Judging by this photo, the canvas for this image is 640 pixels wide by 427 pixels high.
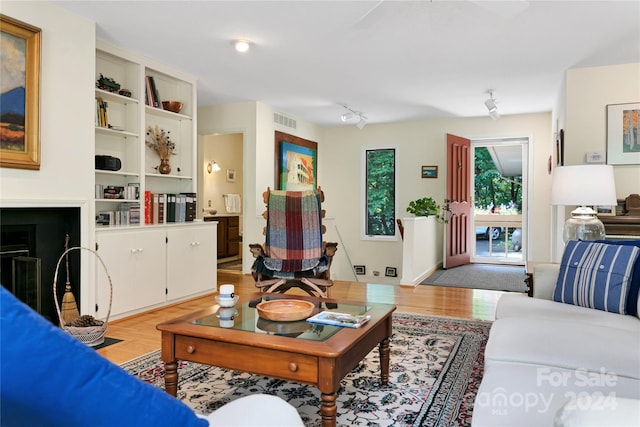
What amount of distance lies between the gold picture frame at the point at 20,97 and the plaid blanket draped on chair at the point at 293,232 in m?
1.79

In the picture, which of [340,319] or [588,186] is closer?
[340,319]

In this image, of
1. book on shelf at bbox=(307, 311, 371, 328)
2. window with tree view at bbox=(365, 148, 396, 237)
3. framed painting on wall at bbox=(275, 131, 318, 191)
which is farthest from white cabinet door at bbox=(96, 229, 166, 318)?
window with tree view at bbox=(365, 148, 396, 237)

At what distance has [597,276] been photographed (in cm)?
242

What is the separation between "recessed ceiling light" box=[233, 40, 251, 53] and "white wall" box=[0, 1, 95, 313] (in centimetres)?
110

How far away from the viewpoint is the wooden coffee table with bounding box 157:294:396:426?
5.46 feet

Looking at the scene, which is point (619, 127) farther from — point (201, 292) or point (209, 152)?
point (209, 152)

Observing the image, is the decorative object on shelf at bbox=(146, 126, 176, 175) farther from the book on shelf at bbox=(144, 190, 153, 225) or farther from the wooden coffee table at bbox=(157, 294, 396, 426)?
the wooden coffee table at bbox=(157, 294, 396, 426)

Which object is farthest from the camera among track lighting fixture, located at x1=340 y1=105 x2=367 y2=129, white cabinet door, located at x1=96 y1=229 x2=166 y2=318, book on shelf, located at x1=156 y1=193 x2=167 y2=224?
track lighting fixture, located at x1=340 y1=105 x2=367 y2=129

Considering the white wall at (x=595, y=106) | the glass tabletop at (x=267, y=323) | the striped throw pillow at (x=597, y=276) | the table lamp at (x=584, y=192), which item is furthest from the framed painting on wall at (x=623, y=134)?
the glass tabletop at (x=267, y=323)

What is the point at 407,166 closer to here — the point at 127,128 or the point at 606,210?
the point at 606,210

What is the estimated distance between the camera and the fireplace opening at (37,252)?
3006 millimetres

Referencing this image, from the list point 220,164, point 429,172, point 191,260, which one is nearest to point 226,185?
point 220,164

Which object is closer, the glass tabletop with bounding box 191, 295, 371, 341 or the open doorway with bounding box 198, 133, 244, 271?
the glass tabletop with bounding box 191, 295, 371, 341

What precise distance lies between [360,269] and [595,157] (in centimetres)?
427
